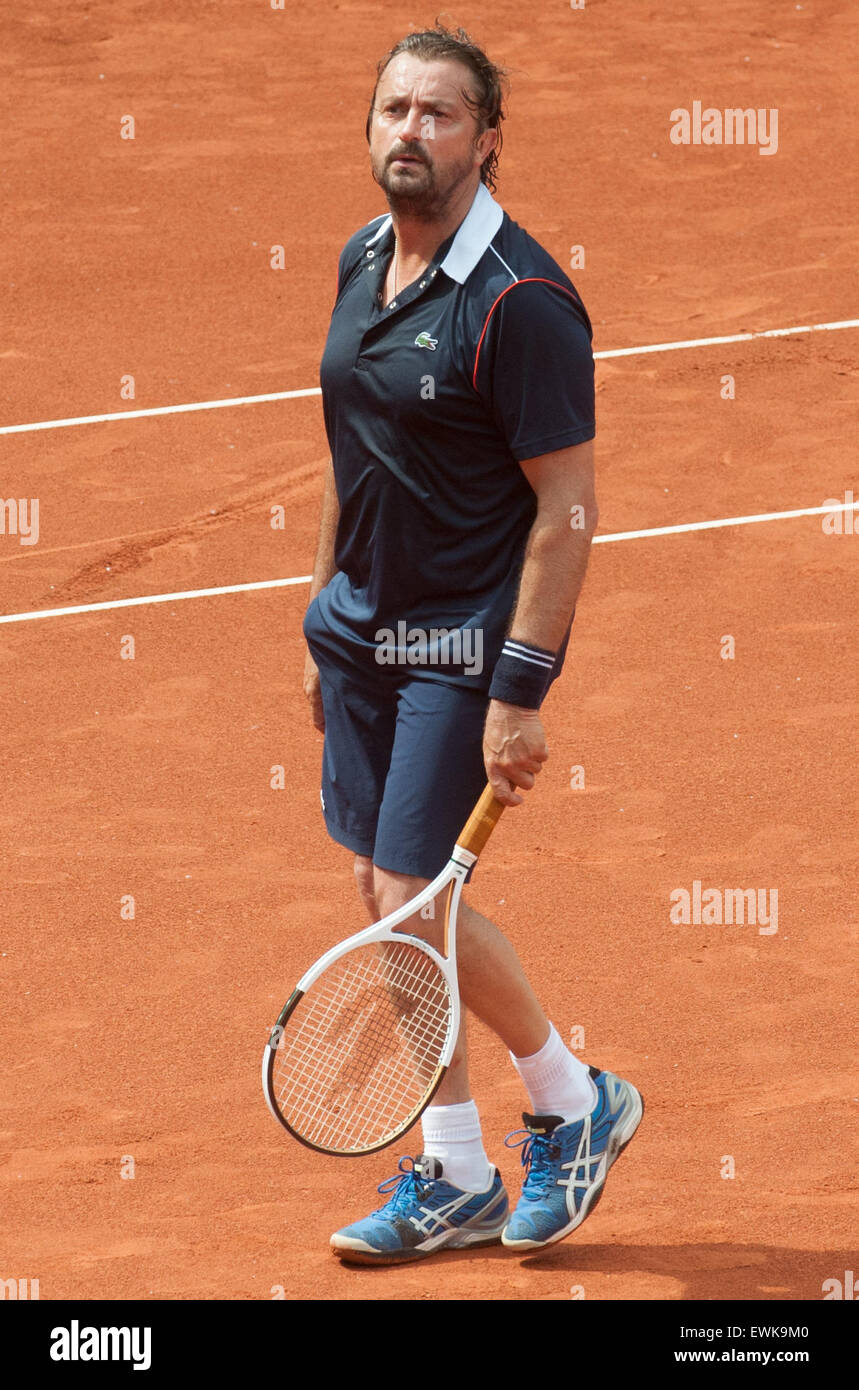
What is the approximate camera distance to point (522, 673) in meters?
4.72

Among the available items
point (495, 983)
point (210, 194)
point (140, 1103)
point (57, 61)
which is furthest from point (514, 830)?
point (57, 61)

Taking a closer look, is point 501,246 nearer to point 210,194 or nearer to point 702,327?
point 702,327

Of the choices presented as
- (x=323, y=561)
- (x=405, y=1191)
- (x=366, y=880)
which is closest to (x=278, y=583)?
(x=323, y=561)

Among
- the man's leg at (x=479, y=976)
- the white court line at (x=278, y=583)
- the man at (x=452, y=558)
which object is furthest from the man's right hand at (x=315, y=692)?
the white court line at (x=278, y=583)

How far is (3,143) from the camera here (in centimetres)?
1648

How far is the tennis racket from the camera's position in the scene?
15.6 feet

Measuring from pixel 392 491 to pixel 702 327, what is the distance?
341 inches

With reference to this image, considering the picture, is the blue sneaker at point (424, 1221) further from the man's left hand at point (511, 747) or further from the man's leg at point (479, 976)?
the man's left hand at point (511, 747)

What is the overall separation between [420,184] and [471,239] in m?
0.18

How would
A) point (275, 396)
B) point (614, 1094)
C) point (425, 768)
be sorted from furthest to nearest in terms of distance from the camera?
point (275, 396) → point (614, 1094) → point (425, 768)

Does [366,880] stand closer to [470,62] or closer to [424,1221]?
[424,1221]

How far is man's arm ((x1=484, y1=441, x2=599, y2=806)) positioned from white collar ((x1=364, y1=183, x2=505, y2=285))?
492mm

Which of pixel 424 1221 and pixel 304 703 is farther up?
pixel 424 1221

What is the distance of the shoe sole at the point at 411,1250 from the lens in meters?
5.11
